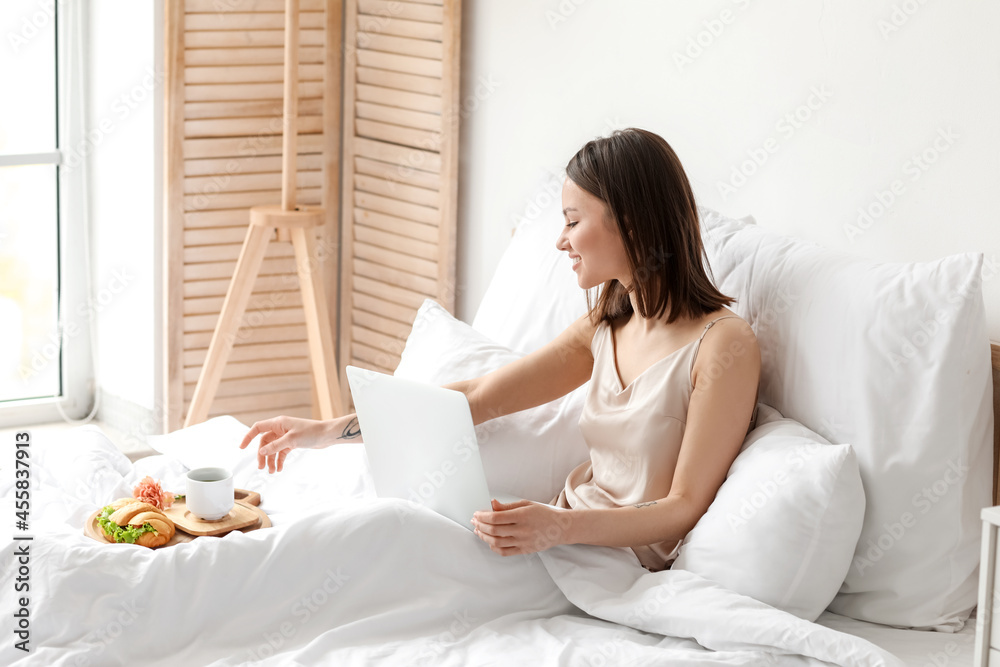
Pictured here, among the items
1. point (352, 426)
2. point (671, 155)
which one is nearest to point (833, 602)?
point (671, 155)

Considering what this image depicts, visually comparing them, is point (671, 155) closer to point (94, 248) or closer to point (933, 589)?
point (933, 589)

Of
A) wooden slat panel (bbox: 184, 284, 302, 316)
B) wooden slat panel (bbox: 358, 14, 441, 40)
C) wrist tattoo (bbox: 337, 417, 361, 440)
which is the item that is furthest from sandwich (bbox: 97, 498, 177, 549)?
wooden slat panel (bbox: 358, 14, 441, 40)

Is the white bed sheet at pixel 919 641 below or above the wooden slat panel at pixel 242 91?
below

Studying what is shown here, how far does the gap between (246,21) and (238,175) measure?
0.43 meters

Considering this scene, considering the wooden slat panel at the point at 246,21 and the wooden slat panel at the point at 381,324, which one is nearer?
the wooden slat panel at the point at 246,21

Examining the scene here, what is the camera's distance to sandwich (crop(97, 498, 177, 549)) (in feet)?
5.00

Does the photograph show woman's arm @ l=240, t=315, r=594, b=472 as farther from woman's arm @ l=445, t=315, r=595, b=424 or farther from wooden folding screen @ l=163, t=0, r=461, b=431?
wooden folding screen @ l=163, t=0, r=461, b=431

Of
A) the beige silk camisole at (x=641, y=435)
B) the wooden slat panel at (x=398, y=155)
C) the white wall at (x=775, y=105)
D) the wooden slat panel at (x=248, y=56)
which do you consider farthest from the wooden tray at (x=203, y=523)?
the wooden slat panel at (x=248, y=56)

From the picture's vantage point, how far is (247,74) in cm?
302

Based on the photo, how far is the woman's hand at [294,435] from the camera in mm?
1831

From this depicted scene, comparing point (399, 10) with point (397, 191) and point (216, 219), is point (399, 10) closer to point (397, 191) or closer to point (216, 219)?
point (397, 191)

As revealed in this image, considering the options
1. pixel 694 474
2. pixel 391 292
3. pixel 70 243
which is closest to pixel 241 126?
pixel 391 292

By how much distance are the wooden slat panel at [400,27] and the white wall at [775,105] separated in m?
0.08

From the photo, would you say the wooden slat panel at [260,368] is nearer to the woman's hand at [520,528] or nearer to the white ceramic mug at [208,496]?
the white ceramic mug at [208,496]
